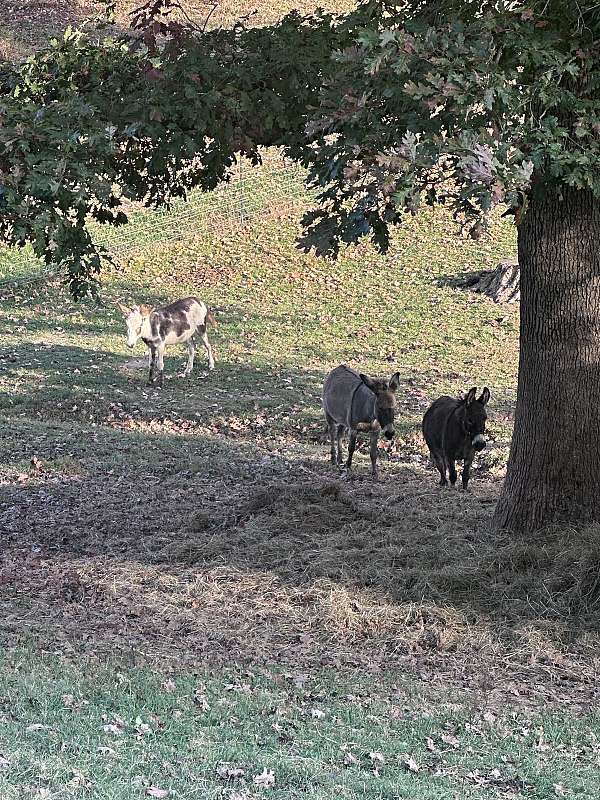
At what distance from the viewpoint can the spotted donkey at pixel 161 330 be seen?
64.8ft

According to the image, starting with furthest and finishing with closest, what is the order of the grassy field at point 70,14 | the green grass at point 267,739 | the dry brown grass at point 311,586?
the grassy field at point 70,14
the dry brown grass at point 311,586
the green grass at point 267,739

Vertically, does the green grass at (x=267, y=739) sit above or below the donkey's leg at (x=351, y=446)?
below

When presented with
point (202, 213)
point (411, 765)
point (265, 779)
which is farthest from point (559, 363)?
point (202, 213)

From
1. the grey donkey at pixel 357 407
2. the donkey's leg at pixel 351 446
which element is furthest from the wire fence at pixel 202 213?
the donkey's leg at pixel 351 446

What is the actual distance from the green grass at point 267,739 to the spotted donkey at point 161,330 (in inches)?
486

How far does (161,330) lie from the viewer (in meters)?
19.9

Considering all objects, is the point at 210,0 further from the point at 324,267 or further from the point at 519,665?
the point at 324,267

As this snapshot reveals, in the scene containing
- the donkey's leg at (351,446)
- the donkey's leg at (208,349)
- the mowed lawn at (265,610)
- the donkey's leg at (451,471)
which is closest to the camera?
the mowed lawn at (265,610)

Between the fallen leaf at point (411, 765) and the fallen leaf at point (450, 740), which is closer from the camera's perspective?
the fallen leaf at point (411, 765)

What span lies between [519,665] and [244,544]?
3347 mm

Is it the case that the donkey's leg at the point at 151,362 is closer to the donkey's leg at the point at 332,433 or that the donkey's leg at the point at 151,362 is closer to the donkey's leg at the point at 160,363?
the donkey's leg at the point at 160,363

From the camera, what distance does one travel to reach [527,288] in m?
9.78

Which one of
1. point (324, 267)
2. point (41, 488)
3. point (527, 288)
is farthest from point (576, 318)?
point (324, 267)

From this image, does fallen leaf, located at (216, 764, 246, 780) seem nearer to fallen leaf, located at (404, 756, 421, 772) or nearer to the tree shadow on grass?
fallen leaf, located at (404, 756, 421, 772)
